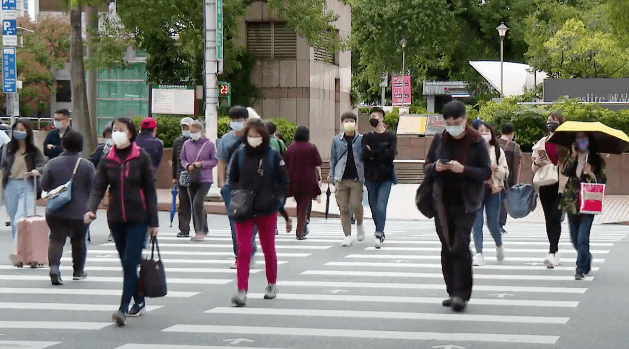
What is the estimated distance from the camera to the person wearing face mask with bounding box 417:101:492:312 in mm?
10070

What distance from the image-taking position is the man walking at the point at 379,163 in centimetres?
1581

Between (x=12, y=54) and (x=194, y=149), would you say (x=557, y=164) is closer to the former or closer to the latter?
(x=194, y=149)

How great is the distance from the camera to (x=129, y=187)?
31.3ft

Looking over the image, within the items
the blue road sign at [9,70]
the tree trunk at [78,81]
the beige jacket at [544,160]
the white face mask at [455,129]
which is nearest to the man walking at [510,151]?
the beige jacket at [544,160]

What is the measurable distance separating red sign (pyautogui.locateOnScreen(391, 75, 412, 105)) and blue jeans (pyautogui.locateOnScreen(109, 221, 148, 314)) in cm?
4732

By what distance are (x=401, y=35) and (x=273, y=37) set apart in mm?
24042

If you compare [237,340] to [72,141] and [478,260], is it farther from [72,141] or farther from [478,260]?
[478,260]

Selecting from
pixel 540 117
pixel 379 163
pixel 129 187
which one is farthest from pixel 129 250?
pixel 540 117

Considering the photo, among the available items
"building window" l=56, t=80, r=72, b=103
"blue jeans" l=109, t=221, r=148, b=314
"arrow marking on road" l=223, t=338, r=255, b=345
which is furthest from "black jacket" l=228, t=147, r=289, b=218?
"building window" l=56, t=80, r=72, b=103

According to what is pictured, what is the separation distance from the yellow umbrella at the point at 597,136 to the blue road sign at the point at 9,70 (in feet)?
64.5

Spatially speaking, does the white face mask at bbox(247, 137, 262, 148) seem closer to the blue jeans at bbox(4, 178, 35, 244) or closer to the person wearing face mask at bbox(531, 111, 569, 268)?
the person wearing face mask at bbox(531, 111, 569, 268)

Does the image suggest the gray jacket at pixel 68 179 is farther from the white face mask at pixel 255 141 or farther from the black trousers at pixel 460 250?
the black trousers at pixel 460 250

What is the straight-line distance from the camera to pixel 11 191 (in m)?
15.2

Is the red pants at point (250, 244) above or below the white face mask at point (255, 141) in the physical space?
below
